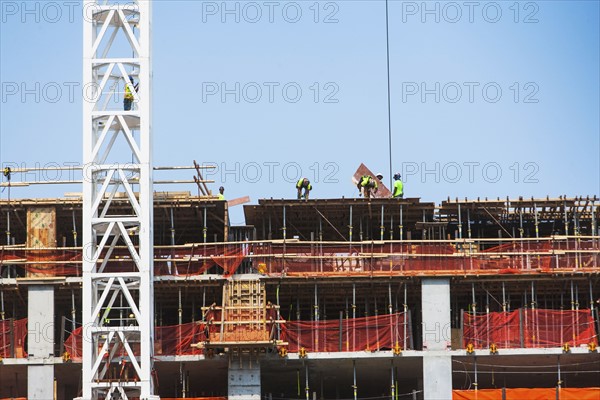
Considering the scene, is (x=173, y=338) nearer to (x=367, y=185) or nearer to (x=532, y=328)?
(x=367, y=185)

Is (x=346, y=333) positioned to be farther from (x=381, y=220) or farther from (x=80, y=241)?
(x=80, y=241)

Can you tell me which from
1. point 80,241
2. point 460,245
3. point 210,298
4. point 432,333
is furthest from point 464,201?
point 80,241

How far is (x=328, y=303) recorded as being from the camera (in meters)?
64.4

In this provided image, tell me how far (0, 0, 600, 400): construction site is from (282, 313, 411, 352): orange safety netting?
71 millimetres

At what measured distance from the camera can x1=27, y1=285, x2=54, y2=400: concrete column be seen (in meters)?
58.9

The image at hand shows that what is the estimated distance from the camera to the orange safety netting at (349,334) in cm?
5950

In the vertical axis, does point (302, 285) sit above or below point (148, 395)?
above

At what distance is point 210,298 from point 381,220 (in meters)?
8.28

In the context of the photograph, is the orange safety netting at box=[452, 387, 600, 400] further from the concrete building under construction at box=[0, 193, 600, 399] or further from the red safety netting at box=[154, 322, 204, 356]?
the red safety netting at box=[154, 322, 204, 356]

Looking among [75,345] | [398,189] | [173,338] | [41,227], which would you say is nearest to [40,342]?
[75,345]

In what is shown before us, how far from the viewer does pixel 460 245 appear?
6222cm

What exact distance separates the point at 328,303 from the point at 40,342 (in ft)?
41.7

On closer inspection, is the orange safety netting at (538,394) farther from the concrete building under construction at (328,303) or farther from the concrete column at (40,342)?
the concrete column at (40,342)

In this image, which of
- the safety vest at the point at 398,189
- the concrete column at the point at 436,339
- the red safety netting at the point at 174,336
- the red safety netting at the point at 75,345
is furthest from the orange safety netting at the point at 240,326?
the safety vest at the point at 398,189
